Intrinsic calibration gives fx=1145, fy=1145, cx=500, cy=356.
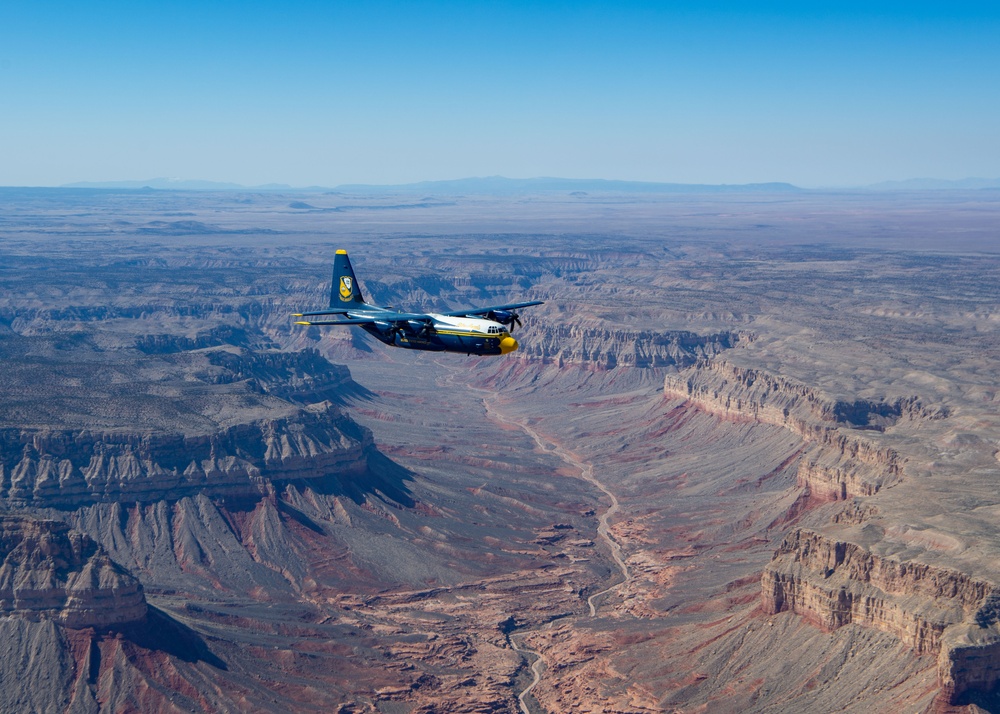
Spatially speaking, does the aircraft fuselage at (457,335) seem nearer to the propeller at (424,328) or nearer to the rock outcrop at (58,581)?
the propeller at (424,328)

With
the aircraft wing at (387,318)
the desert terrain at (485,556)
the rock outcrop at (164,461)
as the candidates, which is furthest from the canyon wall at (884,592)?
the rock outcrop at (164,461)

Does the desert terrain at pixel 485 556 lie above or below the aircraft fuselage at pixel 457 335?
below

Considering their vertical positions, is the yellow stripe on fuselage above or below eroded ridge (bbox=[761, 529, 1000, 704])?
above

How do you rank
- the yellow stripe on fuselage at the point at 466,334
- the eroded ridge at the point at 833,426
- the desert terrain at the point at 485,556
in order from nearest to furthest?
the yellow stripe on fuselage at the point at 466,334 < the desert terrain at the point at 485,556 < the eroded ridge at the point at 833,426

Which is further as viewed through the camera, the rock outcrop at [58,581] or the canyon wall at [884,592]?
the rock outcrop at [58,581]

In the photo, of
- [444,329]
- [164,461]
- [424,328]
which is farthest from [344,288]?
[164,461]

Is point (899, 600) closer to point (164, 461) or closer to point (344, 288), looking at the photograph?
point (344, 288)

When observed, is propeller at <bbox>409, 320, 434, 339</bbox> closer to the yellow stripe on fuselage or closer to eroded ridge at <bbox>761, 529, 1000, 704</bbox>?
the yellow stripe on fuselage

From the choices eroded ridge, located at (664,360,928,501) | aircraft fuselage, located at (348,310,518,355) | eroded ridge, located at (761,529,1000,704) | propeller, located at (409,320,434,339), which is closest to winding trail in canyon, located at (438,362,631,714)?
eroded ridge, located at (761,529,1000,704)
